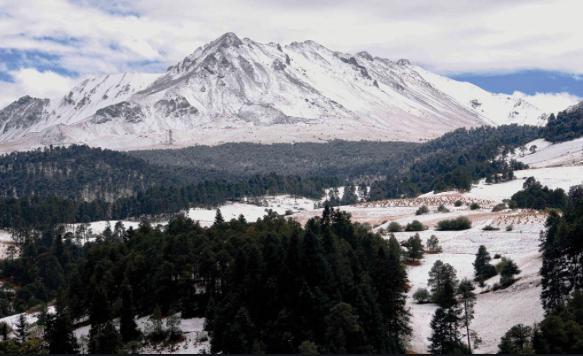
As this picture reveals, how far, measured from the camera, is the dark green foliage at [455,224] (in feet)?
516

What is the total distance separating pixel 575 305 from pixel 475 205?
12362cm

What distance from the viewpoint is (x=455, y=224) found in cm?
Answer: 15762

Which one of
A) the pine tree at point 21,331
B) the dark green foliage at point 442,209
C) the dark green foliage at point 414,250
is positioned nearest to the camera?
the pine tree at point 21,331

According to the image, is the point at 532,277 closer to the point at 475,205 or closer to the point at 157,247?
the point at 157,247

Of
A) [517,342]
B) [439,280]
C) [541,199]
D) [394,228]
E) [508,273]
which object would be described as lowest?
[517,342]

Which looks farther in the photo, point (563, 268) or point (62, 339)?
point (563, 268)

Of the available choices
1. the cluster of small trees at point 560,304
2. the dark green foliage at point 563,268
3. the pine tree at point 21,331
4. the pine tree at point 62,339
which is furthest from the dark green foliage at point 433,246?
the pine tree at point 62,339

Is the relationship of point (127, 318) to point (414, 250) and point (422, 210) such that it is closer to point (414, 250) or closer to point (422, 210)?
point (414, 250)

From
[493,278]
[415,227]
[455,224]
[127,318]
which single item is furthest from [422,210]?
[127,318]

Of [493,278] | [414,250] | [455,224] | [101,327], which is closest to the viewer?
[101,327]

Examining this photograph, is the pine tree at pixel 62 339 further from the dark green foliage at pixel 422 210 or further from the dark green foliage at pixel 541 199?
the dark green foliage at pixel 541 199

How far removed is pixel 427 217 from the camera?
17900cm

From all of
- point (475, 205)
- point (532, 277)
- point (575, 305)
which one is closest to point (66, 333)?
point (575, 305)

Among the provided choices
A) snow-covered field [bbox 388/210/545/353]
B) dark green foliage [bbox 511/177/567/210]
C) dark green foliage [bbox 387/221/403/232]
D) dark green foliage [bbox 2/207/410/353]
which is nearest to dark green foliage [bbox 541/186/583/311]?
snow-covered field [bbox 388/210/545/353]
